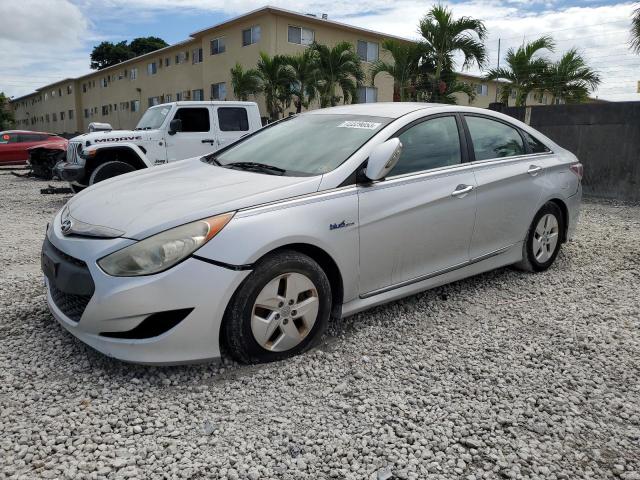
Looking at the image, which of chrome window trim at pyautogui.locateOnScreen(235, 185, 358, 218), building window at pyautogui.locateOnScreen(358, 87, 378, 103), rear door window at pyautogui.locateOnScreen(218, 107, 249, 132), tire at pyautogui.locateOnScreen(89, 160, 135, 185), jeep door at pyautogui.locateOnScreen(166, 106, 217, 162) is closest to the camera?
chrome window trim at pyautogui.locateOnScreen(235, 185, 358, 218)

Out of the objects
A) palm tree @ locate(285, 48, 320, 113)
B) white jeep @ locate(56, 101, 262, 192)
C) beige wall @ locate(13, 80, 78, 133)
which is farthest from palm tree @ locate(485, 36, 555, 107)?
beige wall @ locate(13, 80, 78, 133)

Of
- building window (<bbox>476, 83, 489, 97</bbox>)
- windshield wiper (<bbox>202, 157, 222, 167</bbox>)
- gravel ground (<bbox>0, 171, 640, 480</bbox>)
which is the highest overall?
building window (<bbox>476, 83, 489, 97</bbox>)

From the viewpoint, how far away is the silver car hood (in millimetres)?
2797

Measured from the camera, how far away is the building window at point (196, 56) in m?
30.2

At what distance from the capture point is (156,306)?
2.63 metres

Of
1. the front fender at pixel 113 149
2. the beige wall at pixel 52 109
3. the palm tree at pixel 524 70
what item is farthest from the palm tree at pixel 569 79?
the beige wall at pixel 52 109

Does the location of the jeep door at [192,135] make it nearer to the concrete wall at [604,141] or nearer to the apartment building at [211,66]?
the concrete wall at [604,141]

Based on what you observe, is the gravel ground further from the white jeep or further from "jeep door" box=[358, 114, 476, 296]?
the white jeep

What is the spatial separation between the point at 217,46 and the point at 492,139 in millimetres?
26600

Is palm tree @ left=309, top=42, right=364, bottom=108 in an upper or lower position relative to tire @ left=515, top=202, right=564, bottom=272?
upper

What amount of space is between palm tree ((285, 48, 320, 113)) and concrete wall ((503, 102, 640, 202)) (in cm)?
1287

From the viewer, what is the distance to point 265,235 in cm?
283

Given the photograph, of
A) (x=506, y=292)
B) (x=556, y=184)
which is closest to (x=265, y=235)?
(x=506, y=292)

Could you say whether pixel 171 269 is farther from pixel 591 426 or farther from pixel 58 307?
pixel 591 426
